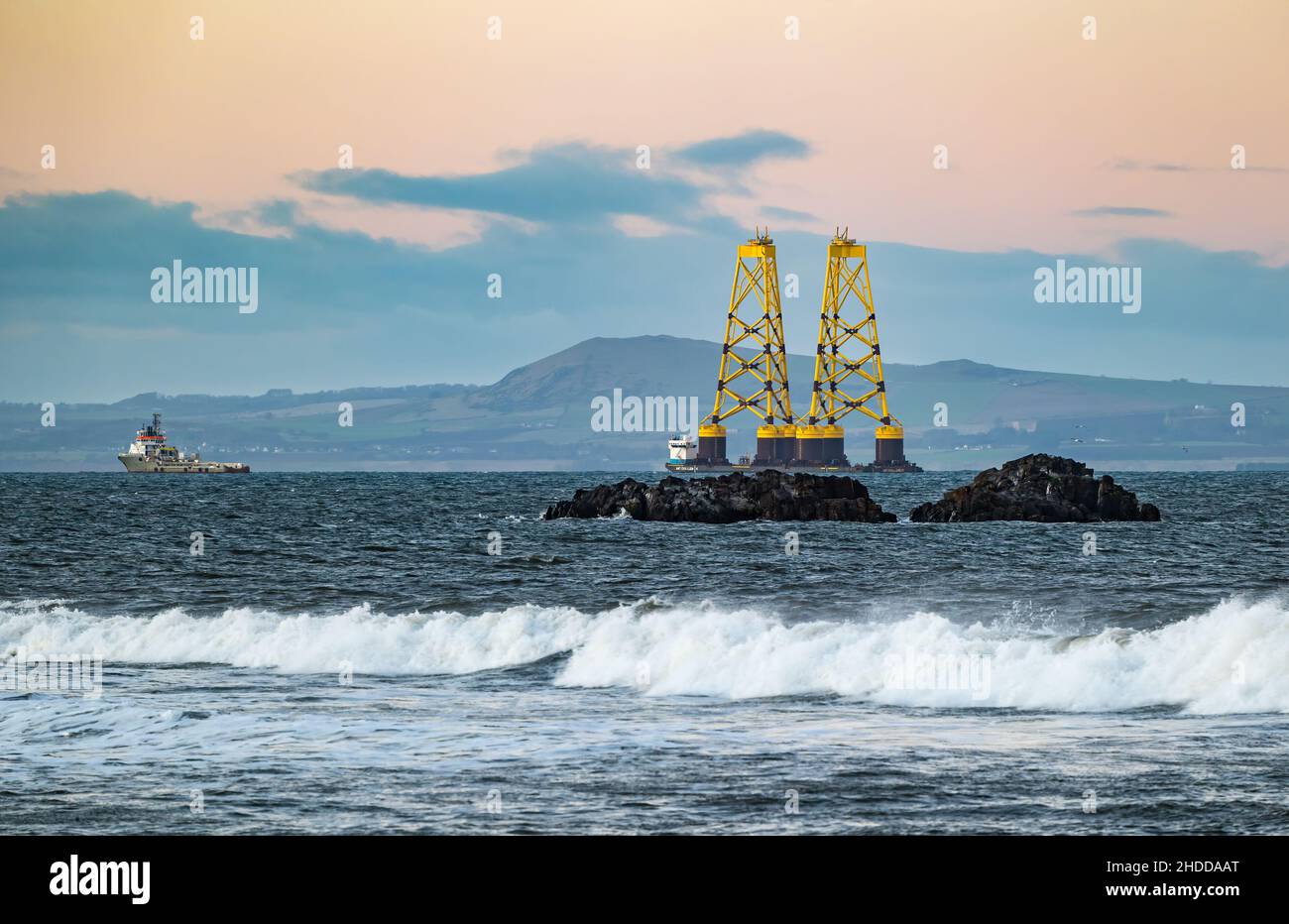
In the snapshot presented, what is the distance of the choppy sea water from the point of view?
15727mm

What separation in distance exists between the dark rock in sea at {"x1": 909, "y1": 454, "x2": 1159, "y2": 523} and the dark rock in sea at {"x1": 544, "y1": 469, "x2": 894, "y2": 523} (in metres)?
4.12

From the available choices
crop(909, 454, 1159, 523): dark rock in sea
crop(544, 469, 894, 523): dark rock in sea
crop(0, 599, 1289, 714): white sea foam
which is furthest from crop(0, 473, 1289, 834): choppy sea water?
crop(544, 469, 894, 523): dark rock in sea

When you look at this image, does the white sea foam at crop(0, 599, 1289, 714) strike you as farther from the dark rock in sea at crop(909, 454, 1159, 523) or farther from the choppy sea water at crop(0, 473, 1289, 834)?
the dark rock in sea at crop(909, 454, 1159, 523)

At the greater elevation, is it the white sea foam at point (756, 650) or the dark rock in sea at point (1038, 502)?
the dark rock in sea at point (1038, 502)

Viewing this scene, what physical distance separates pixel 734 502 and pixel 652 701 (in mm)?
60463

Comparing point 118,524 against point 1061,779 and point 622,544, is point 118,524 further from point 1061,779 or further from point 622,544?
point 1061,779

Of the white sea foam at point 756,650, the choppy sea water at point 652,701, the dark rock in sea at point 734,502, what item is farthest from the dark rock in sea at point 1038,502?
the white sea foam at point 756,650

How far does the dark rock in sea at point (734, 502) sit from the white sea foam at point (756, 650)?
48.2m

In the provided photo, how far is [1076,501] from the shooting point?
8412 cm

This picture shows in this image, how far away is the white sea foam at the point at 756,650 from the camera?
2388 cm

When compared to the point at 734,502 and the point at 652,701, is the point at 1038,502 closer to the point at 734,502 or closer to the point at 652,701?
the point at 734,502

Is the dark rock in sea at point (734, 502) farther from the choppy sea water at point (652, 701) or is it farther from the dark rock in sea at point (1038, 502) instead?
the choppy sea water at point (652, 701)
